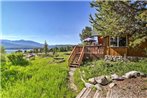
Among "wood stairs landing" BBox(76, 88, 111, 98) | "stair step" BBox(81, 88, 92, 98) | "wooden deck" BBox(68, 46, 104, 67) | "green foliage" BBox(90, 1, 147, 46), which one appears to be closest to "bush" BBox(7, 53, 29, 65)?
"wooden deck" BBox(68, 46, 104, 67)

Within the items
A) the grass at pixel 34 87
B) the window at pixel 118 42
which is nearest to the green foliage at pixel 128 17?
the grass at pixel 34 87

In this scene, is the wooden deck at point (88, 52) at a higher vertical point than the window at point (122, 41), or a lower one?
lower

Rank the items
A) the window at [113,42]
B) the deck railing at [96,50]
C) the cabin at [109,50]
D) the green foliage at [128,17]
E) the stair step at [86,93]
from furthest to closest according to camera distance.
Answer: the window at [113,42] → the deck railing at [96,50] → the cabin at [109,50] → the green foliage at [128,17] → the stair step at [86,93]

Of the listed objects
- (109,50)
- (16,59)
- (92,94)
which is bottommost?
(92,94)

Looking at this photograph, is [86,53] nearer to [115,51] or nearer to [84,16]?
[115,51]

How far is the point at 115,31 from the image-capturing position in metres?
14.9

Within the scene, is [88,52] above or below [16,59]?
above

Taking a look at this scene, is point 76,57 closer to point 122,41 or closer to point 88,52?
point 88,52

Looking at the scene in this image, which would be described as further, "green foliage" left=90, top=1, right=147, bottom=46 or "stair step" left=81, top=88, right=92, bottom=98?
"green foliage" left=90, top=1, right=147, bottom=46

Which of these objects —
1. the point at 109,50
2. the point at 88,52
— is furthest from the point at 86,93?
the point at 109,50

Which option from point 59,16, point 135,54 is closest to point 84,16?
point 59,16

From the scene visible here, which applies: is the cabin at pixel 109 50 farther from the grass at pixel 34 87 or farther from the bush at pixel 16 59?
the grass at pixel 34 87

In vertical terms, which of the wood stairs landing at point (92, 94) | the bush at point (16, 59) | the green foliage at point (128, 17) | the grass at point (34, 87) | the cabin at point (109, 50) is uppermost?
the green foliage at point (128, 17)

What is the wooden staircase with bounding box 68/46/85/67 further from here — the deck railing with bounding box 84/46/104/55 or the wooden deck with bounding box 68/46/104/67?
the deck railing with bounding box 84/46/104/55
